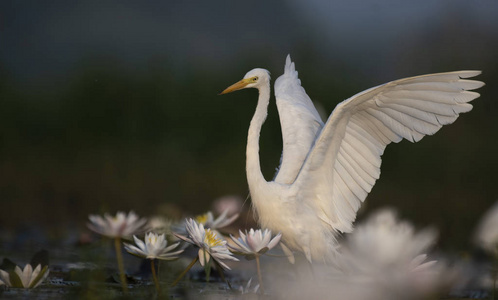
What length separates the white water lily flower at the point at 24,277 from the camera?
5.40 ft

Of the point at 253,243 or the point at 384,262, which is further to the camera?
the point at 253,243

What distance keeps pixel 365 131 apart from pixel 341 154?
0.42 ft

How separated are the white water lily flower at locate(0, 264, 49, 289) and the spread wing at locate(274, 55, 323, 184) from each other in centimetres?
104

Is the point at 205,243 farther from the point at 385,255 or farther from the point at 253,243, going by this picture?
the point at 385,255

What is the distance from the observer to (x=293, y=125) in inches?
105

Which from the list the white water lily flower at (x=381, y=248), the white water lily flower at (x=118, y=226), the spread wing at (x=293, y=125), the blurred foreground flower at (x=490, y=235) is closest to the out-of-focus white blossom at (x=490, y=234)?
the blurred foreground flower at (x=490, y=235)

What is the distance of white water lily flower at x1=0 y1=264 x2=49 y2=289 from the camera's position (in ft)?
5.40

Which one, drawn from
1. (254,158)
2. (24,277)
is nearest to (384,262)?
(24,277)

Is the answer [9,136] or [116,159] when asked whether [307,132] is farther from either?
[9,136]

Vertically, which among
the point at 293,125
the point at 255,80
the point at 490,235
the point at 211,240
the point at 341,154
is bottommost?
the point at 490,235

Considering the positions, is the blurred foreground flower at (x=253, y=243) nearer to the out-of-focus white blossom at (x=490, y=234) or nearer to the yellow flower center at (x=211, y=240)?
the yellow flower center at (x=211, y=240)

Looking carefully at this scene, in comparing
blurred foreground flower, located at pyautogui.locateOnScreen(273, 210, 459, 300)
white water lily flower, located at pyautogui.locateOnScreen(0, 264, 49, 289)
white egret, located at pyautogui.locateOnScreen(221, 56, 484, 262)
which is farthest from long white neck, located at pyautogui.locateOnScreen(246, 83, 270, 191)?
blurred foreground flower, located at pyautogui.locateOnScreen(273, 210, 459, 300)

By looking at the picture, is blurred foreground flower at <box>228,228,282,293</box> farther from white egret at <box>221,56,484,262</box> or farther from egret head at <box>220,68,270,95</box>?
egret head at <box>220,68,270,95</box>

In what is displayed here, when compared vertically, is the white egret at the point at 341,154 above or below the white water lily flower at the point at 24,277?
above
